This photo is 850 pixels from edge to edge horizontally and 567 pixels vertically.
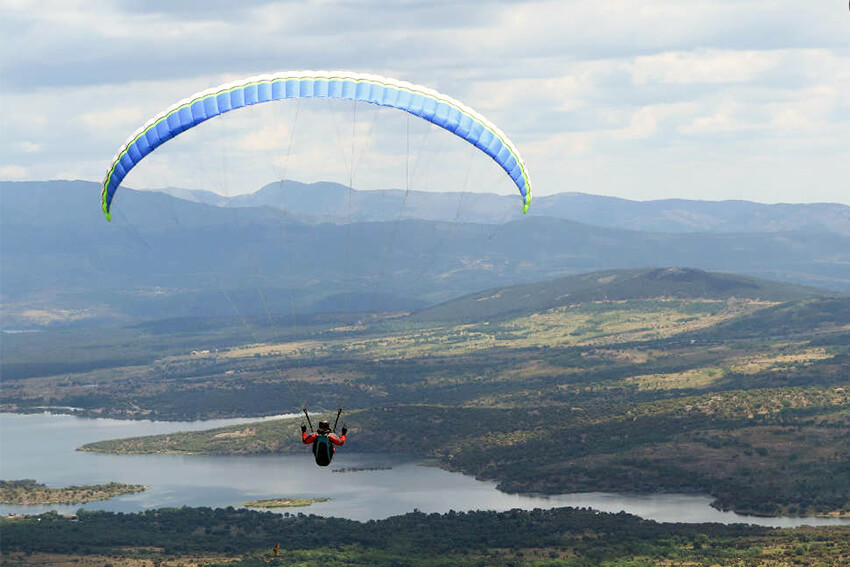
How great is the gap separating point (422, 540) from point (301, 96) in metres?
88.4

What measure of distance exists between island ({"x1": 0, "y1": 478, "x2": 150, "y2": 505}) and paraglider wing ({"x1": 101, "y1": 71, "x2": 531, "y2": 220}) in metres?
126

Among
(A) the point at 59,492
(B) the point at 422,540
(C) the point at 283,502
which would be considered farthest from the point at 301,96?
(A) the point at 59,492

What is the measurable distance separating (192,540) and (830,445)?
84.3 m

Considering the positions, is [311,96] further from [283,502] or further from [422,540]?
[283,502]

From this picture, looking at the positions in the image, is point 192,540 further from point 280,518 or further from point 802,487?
point 802,487

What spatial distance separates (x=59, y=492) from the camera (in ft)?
619

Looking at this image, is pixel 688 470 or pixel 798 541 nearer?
pixel 798 541

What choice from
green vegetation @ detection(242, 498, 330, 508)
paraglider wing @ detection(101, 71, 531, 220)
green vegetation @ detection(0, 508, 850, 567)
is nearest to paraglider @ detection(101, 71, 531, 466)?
paraglider wing @ detection(101, 71, 531, 220)

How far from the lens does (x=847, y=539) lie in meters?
132

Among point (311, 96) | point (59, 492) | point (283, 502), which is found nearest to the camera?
point (311, 96)

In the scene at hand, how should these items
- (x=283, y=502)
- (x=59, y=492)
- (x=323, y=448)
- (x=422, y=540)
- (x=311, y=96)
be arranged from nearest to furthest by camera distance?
(x=323, y=448) < (x=311, y=96) < (x=422, y=540) < (x=283, y=502) < (x=59, y=492)

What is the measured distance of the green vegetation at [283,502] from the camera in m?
173

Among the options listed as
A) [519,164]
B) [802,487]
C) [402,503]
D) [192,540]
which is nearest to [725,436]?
[802,487]

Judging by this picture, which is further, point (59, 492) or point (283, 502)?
point (59, 492)
